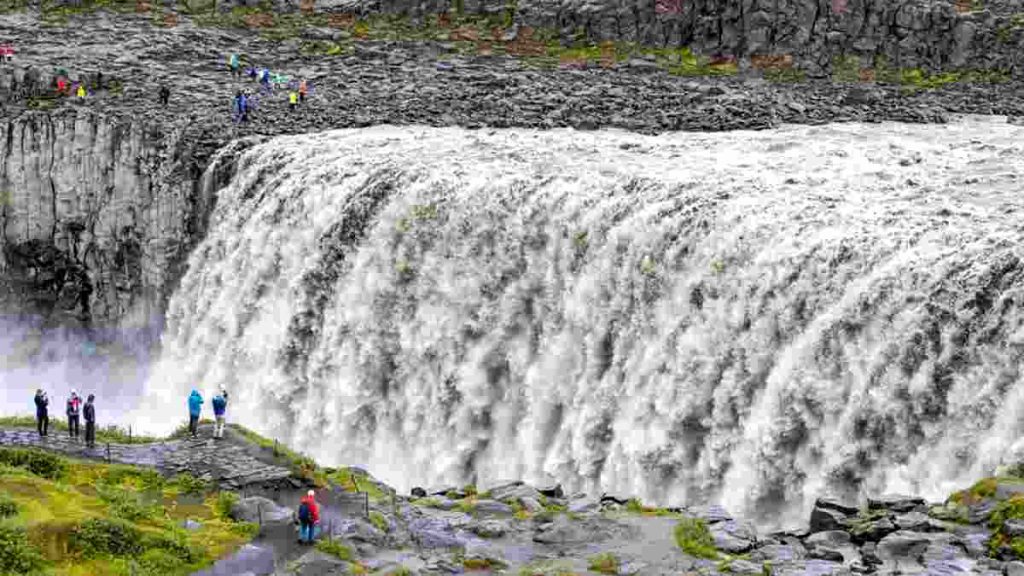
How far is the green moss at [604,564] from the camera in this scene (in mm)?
27922

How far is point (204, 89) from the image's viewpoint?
7294 centimetres


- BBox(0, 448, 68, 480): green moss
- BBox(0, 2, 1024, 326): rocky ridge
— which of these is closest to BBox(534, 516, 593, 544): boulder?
BBox(0, 448, 68, 480): green moss

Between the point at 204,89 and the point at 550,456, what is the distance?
4038cm

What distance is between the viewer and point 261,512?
104 feet

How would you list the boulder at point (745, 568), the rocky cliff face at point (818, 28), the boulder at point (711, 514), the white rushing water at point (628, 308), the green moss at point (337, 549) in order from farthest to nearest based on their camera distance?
the rocky cliff face at point (818, 28), the white rushing water at point (628, 308), the boulder at point (711, 514), the green moss at point (337, 549), the boulder at point (745, 568)

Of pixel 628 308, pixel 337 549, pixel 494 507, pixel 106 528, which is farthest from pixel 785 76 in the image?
pixel 106 528

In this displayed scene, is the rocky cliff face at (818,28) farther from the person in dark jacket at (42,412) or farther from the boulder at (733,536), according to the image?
the person in dark jacket at (42,412)

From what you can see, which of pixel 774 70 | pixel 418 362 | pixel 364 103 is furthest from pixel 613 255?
pixel 774 70

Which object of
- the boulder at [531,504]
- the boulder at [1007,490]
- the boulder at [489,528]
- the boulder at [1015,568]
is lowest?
the boulder at [531,504]

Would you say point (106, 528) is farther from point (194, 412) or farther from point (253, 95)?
point (253, 95)

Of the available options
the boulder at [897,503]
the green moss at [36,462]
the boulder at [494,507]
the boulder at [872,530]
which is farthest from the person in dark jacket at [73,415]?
the boulder at [897,503]

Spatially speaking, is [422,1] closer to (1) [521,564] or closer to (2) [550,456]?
(2) [550,456]

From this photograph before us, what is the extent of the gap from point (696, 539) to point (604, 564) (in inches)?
88.5

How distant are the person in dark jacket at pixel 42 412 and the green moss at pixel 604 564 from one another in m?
17.9
